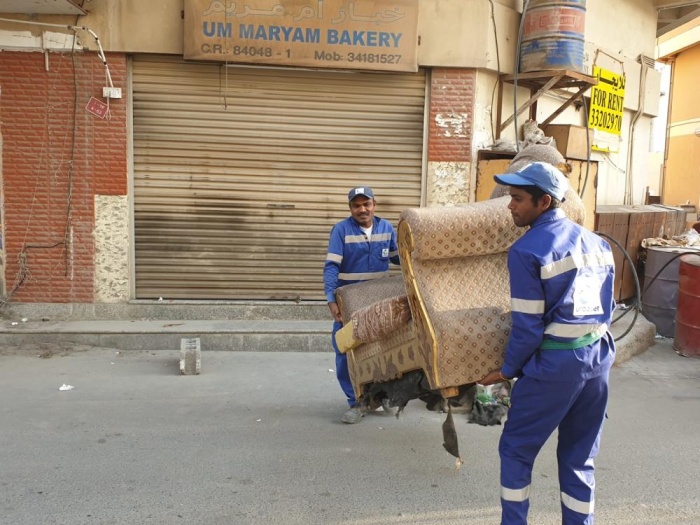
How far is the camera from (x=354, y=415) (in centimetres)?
460

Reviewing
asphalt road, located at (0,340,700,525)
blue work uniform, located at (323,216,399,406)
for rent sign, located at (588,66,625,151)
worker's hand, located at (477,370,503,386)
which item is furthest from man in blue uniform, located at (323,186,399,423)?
for rent sign, located at (588,66,625,151)

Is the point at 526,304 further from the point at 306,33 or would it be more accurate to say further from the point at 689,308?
the point at 306,33

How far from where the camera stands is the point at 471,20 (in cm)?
732

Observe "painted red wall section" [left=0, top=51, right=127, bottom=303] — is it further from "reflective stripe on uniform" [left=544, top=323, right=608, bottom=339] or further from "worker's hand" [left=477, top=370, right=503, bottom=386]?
"reflective stripe on uniform" [left=544, top=323, right=608, bottom=339]

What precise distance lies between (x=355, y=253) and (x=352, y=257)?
40mm

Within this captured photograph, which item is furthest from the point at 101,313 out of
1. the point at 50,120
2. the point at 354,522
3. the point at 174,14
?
the point at 354,522

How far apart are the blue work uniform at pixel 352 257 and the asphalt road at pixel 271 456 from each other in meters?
0.77

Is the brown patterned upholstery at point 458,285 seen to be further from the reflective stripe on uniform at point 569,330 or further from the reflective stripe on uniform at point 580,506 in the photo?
the reflective stripe on uniform at point 580,506

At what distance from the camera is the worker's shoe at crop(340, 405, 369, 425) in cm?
458

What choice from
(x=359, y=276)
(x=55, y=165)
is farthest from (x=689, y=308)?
(x=55, y=165)

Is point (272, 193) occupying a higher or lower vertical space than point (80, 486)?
higher

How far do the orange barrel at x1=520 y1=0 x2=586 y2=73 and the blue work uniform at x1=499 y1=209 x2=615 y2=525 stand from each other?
5.33 meters

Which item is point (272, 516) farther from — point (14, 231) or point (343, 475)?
point (14, 231)

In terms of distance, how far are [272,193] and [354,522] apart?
4976 mm
